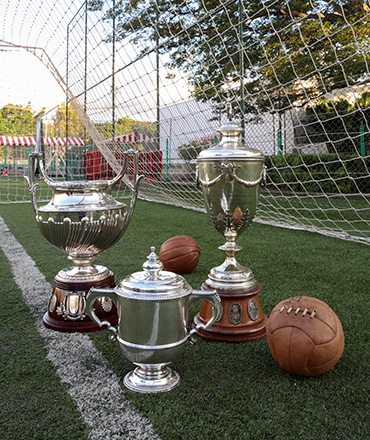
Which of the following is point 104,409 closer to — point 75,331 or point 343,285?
point 75,331

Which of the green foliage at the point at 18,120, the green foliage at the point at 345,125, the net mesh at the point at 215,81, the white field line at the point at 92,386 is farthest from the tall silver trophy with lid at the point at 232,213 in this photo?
the green foliage at the point at 18,120

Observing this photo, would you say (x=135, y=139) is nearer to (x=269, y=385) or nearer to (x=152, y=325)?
(x=152, y=325)

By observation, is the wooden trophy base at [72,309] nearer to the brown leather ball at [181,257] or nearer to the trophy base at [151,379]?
the trophy base at [151,379]

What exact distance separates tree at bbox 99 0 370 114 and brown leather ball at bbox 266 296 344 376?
320cm

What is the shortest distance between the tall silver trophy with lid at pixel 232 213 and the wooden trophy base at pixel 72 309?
47cm

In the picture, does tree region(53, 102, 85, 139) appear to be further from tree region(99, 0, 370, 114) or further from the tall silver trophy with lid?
the tall silver trophy with lid

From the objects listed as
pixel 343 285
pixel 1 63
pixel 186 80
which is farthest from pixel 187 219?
pixel 1 63

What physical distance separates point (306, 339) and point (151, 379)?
57 cm

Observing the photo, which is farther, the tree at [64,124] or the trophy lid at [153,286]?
the tree at [64,124]

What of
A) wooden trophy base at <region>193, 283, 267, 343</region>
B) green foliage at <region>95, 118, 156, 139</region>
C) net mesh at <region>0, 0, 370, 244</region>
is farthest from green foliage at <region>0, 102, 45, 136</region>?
wooden trophy base at <region>193, 283, 267, 343</region>

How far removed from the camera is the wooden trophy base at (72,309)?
6.54 ft

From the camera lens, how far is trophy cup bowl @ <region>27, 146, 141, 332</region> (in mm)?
2014

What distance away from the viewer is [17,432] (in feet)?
3.92

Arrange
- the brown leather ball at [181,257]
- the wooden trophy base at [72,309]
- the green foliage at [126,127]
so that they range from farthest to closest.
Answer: the green foliage at [126,127]
the brown leather ball at [181,257]
the wooden trophy base at [72,309]
